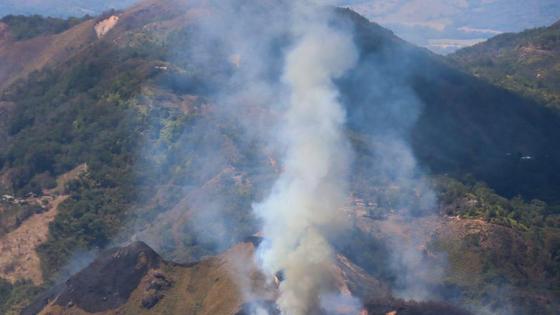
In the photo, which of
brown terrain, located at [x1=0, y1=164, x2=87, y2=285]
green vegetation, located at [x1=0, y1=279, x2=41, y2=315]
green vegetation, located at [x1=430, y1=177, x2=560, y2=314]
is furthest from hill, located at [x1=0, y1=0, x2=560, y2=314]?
brown terrain, located at [x1=0, y1=164, x2=87, y2=285]

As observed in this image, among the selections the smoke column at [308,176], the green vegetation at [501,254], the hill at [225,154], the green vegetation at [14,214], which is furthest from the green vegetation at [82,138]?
the green vegetation at [501,254]

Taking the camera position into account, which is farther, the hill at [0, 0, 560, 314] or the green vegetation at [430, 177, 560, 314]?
the hill at [0, 0, 560, 314]

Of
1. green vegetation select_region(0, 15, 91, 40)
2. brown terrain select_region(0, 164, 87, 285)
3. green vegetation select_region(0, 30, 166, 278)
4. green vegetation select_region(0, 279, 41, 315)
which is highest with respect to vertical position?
green vegetation select_region(0, 15, 91, 40)

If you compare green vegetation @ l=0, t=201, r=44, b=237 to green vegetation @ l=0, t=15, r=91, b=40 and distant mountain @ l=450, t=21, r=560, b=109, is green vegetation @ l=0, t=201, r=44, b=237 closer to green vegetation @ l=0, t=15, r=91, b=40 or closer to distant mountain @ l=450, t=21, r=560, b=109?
green vegetation @ l=0, t=15, r=91, b=40

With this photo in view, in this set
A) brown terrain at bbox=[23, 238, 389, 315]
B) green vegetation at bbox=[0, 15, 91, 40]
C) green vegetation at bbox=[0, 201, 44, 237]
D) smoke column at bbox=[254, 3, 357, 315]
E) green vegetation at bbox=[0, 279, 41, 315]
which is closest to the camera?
smoke column at bbox=[254, 3, 357, 315]

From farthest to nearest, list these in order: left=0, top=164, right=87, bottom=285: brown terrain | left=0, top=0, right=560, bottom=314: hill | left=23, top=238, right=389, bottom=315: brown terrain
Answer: left=0, top=164, right=87, bottom=285: brown terrain, left=0, top=0, right=560, bottom=314: hill, left=23, top=238, right=389, bottom=315: brown terrain

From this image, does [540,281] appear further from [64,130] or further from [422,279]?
[64,130]

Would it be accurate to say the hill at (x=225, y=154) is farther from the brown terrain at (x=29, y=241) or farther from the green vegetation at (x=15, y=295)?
the brown terrain at (x=29, y=241)

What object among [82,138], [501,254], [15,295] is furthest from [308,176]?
[82,138]
